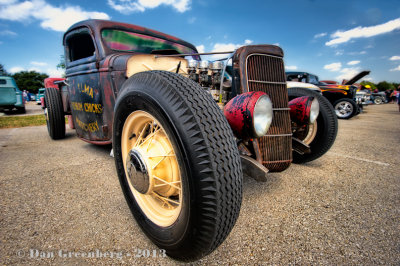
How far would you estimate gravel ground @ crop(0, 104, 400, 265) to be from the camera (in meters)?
1.10

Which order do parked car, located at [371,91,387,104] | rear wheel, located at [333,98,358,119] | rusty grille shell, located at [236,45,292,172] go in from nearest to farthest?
rusty grille shell, located at [236,45,292,172] < rear wheel, located at [333,98,358,119] < parked car, located at [371,91,387,104]

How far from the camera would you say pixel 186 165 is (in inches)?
33.7

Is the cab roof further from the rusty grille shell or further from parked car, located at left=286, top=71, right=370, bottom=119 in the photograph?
parked car, located at left=286, top=71, right=370, bottom=119

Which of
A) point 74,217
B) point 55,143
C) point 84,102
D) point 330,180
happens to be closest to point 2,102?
point 55,143

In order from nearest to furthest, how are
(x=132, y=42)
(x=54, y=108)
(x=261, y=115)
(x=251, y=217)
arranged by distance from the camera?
(x=261, y=115) < (x=251, y=217) < (x=132, y=42) < (x=54, y=108)

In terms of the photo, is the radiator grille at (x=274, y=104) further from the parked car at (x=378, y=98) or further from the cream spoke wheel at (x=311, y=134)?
the parked car at (x=378, y=98)

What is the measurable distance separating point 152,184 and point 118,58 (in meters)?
1.59

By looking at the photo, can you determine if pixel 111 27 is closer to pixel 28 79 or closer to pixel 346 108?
pixel 346 108

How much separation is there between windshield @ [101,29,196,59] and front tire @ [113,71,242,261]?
4.86 feet

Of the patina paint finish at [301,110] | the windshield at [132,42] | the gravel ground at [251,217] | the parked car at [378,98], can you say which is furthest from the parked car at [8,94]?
the parked car at [378,98]

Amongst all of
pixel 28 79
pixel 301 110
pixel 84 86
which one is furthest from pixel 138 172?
pixel 28 79

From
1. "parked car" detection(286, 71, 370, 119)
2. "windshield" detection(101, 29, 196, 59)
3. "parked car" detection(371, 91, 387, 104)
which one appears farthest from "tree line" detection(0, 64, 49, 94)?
"parked car" detection(371, 91, 387, 104)

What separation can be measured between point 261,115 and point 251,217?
71 cm

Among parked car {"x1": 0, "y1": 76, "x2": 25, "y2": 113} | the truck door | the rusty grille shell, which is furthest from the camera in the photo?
parked car {"x1": 0, "y1": 76, "x2": 25, "y2": 113}
